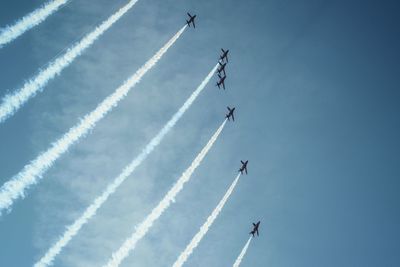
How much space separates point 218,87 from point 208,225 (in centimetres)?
2426

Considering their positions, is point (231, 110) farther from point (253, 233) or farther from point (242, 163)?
point (253, 233)

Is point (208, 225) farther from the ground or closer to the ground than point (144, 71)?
closer to the ground

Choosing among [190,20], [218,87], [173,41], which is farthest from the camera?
[218,87]

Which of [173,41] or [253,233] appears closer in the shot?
[173,41]

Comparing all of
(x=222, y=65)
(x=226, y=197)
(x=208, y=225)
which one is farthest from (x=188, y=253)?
(x=222, y=65)

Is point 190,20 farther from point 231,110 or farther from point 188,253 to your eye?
point 188,253

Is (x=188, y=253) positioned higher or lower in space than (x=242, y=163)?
lower

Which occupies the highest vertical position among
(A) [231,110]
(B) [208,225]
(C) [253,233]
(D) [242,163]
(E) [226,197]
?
(A) [231,110]

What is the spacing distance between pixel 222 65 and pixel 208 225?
29.4m

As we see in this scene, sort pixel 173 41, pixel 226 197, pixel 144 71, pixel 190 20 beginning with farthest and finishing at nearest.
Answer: pixel 190 20
pixel 226 197
pixel 173 41
pixel 144 71

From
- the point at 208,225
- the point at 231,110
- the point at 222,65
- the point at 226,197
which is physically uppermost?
the point at 222,65

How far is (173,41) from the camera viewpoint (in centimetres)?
5409

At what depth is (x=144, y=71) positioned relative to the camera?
50750mm

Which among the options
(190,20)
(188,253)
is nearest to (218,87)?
(190,20)
